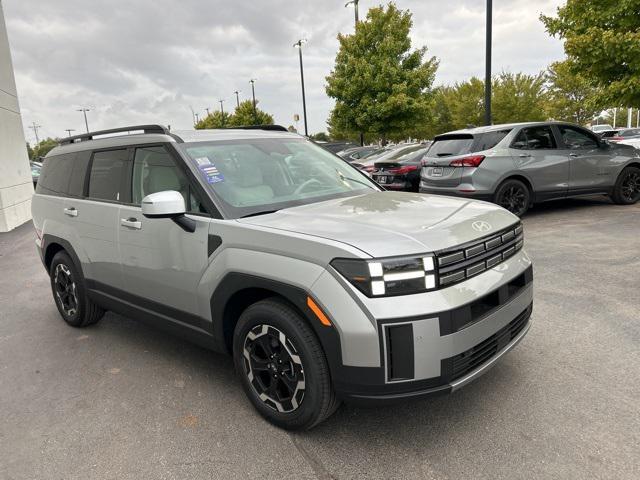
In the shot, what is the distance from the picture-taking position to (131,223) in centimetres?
366

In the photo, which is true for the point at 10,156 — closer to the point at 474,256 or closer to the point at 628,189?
the point at 474,256

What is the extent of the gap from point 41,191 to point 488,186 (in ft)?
21.3

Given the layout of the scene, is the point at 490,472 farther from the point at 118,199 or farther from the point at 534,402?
the point at 118,199

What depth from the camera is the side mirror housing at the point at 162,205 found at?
9.68 ft

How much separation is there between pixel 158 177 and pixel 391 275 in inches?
81.7

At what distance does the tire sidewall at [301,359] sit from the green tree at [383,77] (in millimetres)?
22167

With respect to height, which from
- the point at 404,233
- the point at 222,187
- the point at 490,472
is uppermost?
the point at 222,187

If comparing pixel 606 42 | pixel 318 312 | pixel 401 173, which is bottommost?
pixel 318 312

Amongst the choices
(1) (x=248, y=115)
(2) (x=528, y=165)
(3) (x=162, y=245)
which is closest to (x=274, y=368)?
(3) (x=162, y=245)

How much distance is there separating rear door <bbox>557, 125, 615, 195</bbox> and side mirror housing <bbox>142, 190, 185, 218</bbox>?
7892 mm

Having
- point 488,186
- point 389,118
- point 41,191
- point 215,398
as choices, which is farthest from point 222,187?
point 389,118

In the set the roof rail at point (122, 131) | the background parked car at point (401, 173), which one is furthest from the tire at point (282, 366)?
the background parked car at point (401, 173)

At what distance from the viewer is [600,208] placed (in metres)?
9.27

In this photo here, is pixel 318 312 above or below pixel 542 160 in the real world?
below
